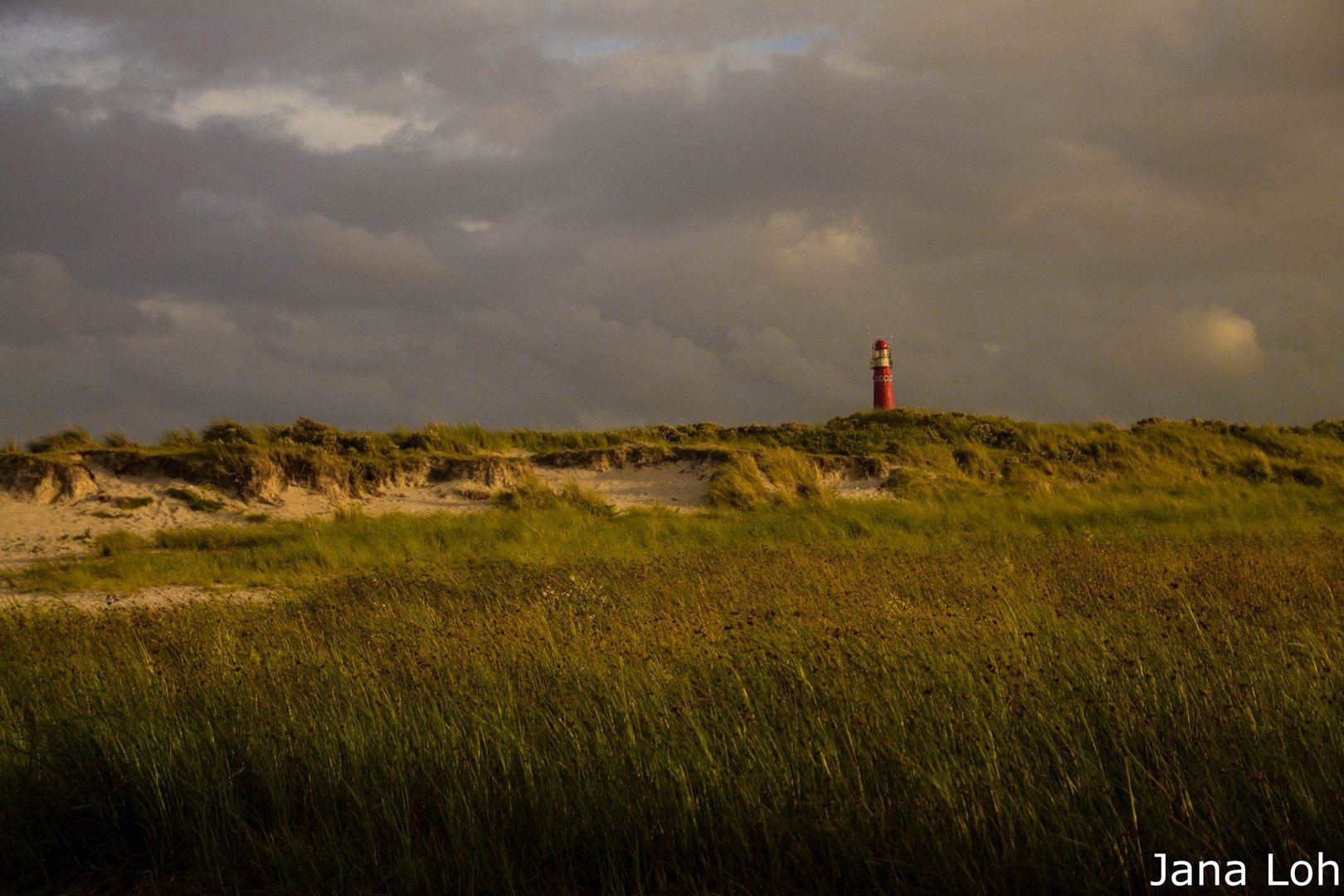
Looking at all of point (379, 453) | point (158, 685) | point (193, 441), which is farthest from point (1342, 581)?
point (193, 441)

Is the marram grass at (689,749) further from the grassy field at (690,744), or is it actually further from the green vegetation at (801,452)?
the green vegetation at (801,452)

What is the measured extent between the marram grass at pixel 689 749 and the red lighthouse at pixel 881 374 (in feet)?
101

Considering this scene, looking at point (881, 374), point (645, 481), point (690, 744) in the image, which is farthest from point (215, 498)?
point (881, 374)

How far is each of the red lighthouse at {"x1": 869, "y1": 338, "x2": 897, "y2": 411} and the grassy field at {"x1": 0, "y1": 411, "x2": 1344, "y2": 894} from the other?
1180 inches

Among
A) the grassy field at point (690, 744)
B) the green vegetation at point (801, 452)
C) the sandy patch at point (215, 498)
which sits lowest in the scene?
the grassy field at point (690, 744)

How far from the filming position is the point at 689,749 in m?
4.63

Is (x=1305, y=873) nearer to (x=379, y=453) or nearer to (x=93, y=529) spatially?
(x=93, y=529)

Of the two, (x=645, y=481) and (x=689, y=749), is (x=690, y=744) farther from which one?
(x=645, y=481)

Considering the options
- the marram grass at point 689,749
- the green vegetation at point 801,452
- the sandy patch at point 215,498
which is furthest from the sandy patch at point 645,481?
the marram grass at point 689,749

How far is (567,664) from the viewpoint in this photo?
6.35 meters

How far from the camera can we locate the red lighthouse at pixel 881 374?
39625 millimetres

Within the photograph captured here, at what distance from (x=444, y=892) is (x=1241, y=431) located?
34.8 m

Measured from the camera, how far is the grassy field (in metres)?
3.90

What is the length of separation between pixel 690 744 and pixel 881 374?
121ft
